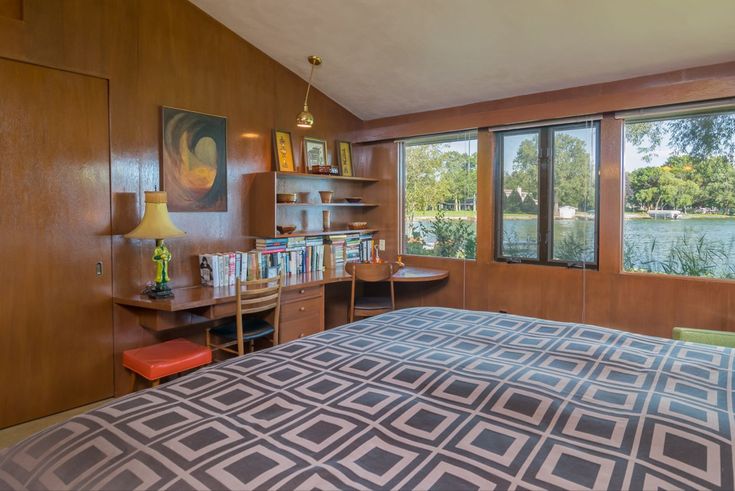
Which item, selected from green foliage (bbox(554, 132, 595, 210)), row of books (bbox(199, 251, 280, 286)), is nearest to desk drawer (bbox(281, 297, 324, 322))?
row of books (bbox(199, 251, 280, 286))

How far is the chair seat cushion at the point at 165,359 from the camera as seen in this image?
9.18 ft

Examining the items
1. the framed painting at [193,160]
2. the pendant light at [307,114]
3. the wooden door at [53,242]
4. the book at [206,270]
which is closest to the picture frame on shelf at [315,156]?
the pendant light at [307,114]

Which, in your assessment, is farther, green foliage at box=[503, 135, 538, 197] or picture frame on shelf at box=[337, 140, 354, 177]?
picture frame on shelf at box=[337, 140, 354, 177]

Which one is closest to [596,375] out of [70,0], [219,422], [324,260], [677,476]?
[677,476]

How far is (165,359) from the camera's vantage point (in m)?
2.86

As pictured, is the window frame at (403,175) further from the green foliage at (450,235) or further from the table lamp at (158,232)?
the table lamp at (158,232)

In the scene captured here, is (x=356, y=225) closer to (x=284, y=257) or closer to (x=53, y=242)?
(x=284, y=257)

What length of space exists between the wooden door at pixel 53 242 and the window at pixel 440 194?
2781 mm

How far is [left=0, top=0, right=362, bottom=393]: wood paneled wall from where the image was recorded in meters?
2.91

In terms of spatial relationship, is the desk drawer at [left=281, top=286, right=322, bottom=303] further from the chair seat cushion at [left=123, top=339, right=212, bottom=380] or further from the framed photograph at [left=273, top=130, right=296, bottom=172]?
the framed photograph at [left=273, top=130, right=296, bottom=172]

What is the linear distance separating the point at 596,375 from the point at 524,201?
2657mm

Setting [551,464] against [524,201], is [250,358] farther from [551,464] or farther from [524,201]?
[524,201]

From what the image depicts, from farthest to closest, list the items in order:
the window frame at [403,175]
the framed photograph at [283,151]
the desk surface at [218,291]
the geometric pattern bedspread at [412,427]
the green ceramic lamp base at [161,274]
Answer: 1. the window frame at [403,175]
2. the framed photograph at [283,151]
3. the green ceramic lamp base at [161,274]
4. the desk surface at [218,291]
5. the geometric pattern bedspread at [412,427]

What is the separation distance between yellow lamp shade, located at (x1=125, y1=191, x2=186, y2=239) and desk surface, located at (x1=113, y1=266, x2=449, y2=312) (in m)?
0.43
